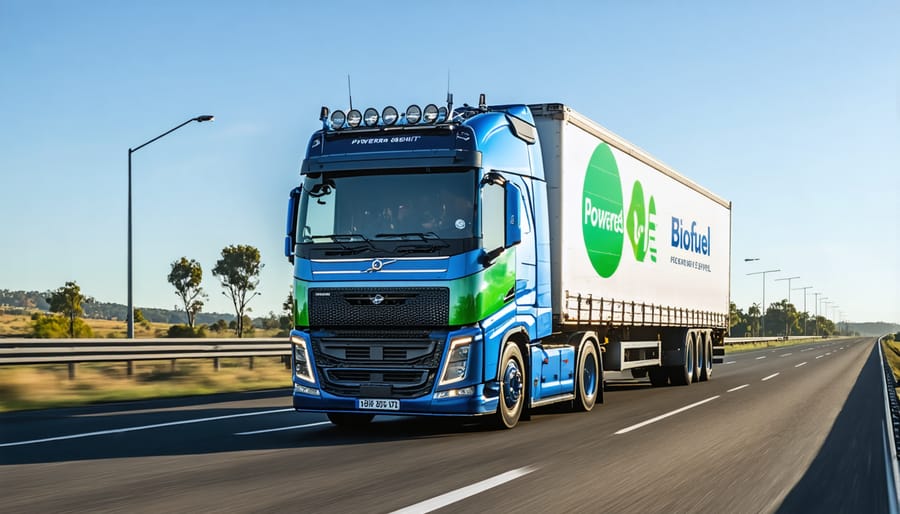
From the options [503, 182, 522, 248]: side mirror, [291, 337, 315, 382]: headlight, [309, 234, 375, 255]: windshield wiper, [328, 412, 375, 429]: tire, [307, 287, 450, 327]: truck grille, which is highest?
[503, 182, 522, 248]: side mirror

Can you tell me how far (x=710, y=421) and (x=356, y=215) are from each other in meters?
5.72

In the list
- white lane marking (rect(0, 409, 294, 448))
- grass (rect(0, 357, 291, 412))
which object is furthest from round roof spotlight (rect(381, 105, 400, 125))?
grass (rect(0, 357, 291, 412))

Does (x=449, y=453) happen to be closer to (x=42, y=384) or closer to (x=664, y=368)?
(x=42, y=384)

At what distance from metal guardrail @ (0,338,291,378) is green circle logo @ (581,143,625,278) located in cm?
975

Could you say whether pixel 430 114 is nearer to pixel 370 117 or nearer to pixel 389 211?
pixel 370 117

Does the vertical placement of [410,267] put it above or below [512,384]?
above

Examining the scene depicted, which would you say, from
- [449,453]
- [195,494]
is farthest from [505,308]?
[195,494]

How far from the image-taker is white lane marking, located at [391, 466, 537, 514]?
6.34 m

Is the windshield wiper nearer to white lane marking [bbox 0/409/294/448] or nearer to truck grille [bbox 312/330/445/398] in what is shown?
truck grille [bbox 312/330/445/398]

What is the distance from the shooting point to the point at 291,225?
11.3 metres

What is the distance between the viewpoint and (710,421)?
1301 centimetres

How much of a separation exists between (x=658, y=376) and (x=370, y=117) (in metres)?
12.0

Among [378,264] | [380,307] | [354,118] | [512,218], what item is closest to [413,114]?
[354,118]

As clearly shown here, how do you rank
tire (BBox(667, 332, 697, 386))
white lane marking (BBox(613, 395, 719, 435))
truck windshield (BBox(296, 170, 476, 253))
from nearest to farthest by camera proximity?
1. truck windshield (BBox(296, 170, 476, 253))
2. white lane marking (BBox(613, 395, 719, 435))
3. tire (BBox(667, 332, 697, 386))
